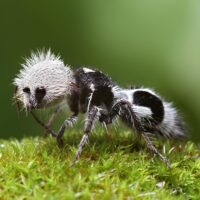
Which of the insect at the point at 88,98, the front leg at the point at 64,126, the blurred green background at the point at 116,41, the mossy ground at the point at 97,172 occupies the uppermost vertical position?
the blurred green background at the point at 116,41

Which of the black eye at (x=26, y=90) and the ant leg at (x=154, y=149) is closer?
the ant leg at (x=154, y=149)

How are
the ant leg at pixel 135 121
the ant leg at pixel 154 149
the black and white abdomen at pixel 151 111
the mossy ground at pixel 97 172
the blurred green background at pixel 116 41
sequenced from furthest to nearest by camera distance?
the blurred green background at pixel 116 41 < the black and white abdomen at pixel 151 111 < the ant leg at pixel 135 121 < the ant leg at pixel 154 149 < the mossy ground at pixel 97 172

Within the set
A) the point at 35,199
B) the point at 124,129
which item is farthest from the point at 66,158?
the point at 124,129

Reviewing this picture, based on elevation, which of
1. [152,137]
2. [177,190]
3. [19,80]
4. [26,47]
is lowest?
[177,190]

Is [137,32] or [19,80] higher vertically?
[137,32]

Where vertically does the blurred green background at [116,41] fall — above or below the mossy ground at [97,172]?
above

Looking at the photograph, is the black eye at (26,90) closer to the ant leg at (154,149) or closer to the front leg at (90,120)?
the front leg at (90,120)

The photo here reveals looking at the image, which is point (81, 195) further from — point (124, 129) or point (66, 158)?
point (124, 129)

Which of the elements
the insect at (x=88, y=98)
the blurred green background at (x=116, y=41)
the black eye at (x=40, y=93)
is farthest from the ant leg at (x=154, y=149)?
the blurred green background at (x=116, y=41)
